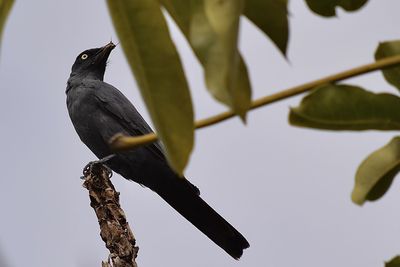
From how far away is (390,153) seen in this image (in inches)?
48.1

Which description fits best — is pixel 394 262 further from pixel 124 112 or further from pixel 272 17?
pixel 124 112

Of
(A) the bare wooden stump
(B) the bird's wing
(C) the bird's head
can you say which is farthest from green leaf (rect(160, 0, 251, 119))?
(C) the bird's head

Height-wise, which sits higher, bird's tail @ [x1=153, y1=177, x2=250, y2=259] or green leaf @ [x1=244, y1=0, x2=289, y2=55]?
green leaf @ [x1=244, y1=0, x2=289, y2=55]

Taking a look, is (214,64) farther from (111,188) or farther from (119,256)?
(111,188)

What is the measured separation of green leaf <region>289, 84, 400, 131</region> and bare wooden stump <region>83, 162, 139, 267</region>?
292cm

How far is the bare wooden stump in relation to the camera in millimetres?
4016

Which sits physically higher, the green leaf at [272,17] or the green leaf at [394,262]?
the green leaf at [272,17]

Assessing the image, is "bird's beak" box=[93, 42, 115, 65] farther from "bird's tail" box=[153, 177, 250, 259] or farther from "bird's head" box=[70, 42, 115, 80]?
"bird's tail" box=[153, 177, 250, 259]

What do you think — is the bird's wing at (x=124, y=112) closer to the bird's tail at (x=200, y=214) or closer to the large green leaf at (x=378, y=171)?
the bird's tail at (x=200, y=214)

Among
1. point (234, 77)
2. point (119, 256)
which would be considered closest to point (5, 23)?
point (234, 77)

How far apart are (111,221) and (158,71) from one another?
3.41 metres

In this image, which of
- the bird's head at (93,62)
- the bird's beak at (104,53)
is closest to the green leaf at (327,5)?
the bird's head at (93,62)

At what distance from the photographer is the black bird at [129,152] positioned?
6.04 m

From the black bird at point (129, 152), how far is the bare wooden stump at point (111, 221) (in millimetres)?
874
